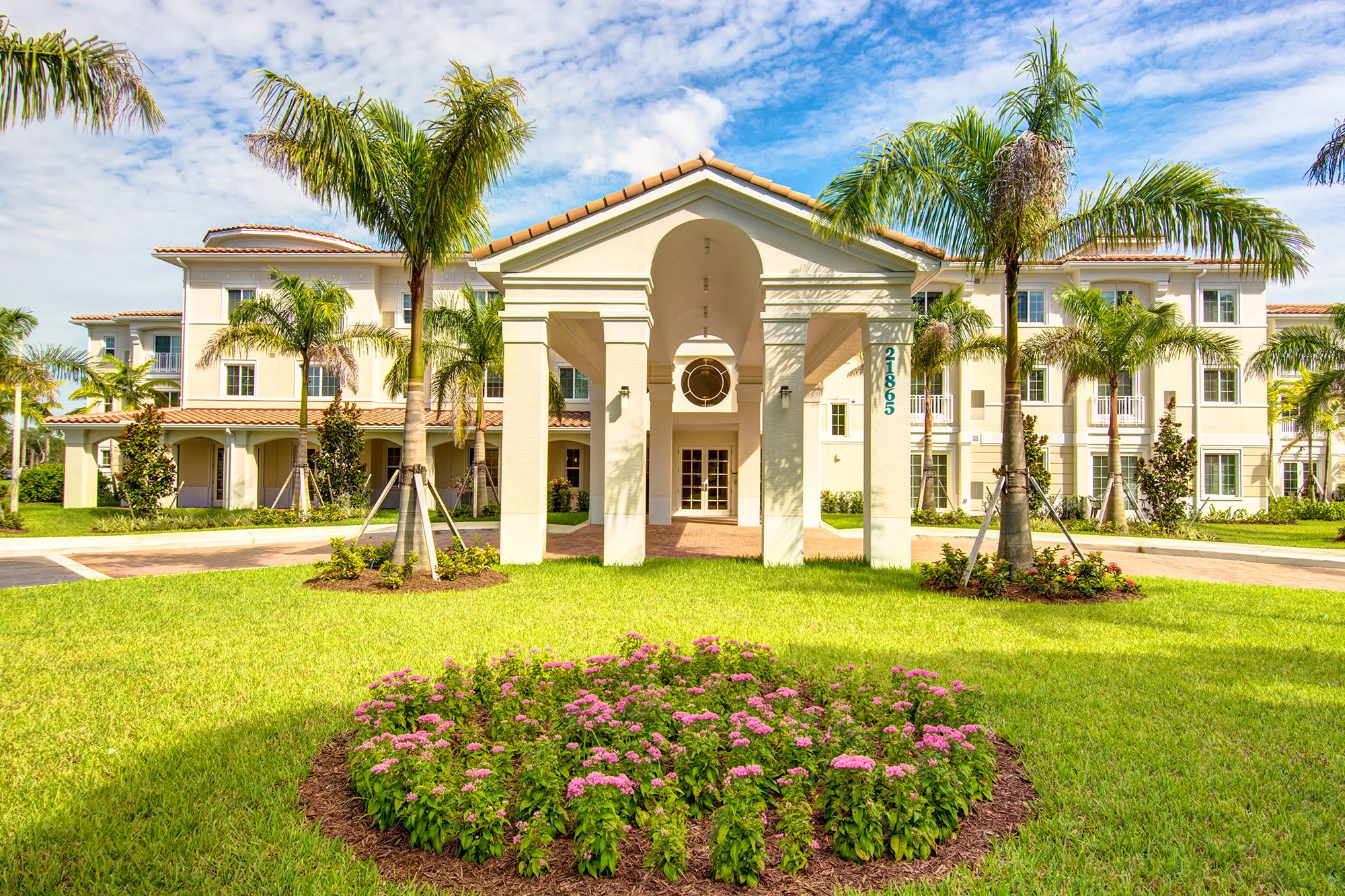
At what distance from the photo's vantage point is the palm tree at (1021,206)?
9.56 meters

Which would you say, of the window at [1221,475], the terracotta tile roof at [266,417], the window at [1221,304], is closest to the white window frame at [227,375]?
the terracotta tile roof at [266,417]

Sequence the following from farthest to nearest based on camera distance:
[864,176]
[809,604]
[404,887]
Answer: [864,176] → [809,604] → [404,887]

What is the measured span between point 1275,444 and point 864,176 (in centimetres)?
3164

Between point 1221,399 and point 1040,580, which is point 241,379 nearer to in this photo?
point 1040,580

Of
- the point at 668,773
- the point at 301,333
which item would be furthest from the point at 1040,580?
the point at 301,333

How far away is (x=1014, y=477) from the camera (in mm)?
10758

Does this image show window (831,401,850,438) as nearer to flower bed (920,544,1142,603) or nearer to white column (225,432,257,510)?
flower bed (920,544,1142,603)

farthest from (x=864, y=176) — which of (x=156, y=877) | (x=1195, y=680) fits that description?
(x=156, y=877)

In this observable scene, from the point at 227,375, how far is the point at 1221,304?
41.0 meters

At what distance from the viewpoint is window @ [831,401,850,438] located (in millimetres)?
29469

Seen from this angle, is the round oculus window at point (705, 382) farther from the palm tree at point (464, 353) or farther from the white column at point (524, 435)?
the white column at point (524, 435)

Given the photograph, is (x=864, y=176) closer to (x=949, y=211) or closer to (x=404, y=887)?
(x=949, y=211)

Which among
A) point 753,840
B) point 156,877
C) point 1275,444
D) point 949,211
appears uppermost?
point 949,211

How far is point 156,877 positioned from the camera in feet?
10.2
